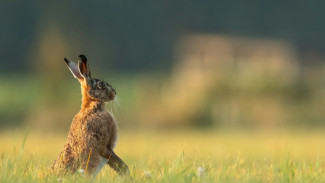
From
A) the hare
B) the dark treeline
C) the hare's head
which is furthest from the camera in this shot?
the dark treeline

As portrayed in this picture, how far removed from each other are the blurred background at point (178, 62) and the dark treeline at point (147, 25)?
70 mm

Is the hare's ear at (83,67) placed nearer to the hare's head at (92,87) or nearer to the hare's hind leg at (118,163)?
the hare's head at (92,87)

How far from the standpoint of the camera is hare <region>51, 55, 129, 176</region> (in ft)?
23.0

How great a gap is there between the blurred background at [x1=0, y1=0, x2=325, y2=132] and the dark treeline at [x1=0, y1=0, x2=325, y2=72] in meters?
0.07

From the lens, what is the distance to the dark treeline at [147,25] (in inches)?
1565

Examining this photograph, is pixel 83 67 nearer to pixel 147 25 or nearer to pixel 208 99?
pixel 208 99

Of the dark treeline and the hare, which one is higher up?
the hare

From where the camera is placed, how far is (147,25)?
6097cm

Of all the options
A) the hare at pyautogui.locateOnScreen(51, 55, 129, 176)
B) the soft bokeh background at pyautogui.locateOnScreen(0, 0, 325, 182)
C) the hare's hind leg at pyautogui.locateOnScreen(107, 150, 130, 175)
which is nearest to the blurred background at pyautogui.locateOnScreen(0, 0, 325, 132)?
the soft bokeh background at pyautogui.locateOnScreen(0, 0, 325, 182)

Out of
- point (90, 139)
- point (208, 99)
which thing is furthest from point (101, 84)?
point (208, 99)

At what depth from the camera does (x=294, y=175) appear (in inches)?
276

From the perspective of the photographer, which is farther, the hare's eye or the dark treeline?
the dark treeline

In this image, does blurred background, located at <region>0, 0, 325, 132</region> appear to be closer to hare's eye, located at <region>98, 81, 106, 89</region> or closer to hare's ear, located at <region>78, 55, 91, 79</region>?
hare's eye, located at <region>98, 81, 106, 89</region>

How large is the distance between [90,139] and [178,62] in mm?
33979
